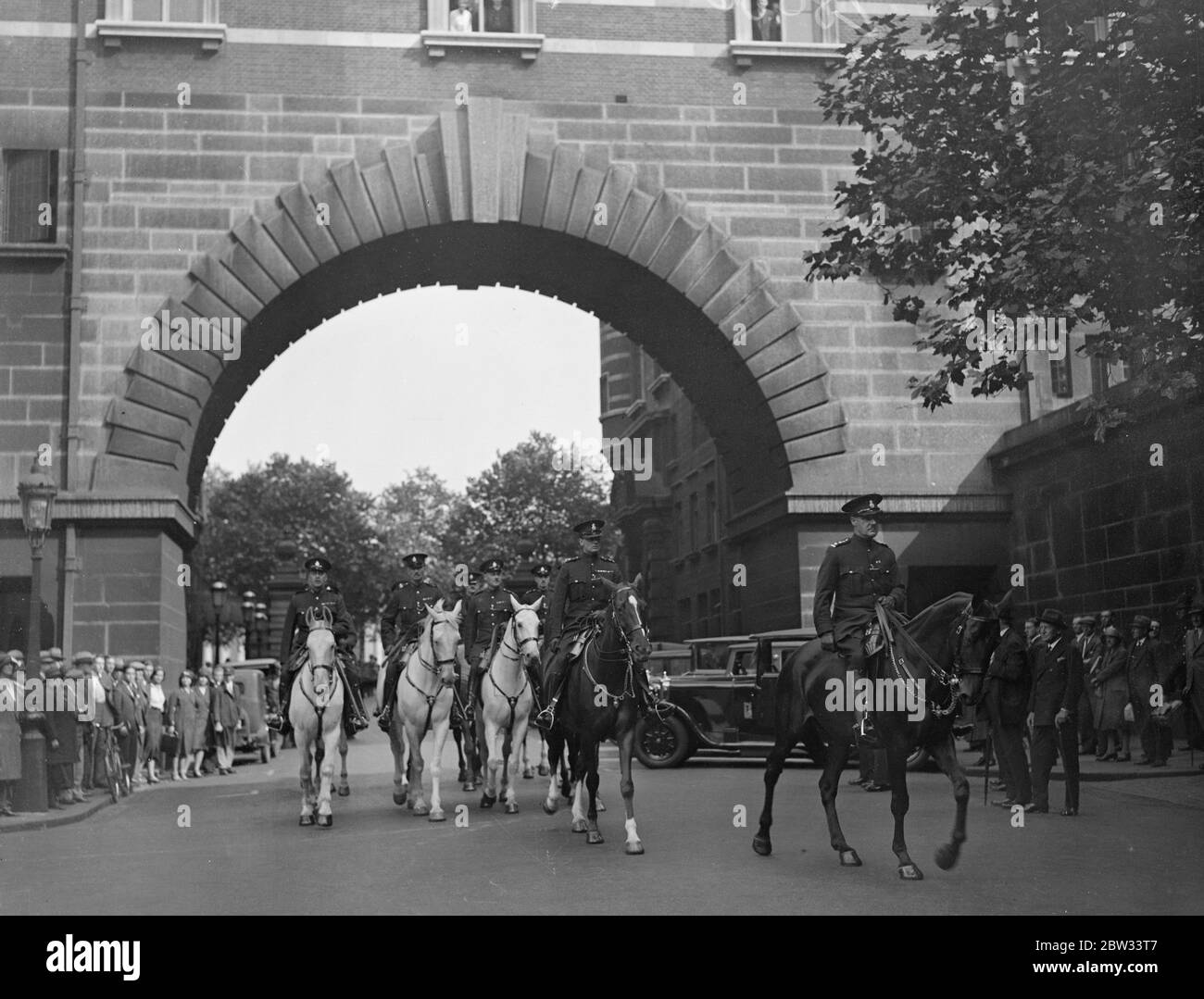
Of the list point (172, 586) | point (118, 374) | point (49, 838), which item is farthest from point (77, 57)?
point (49, 838)

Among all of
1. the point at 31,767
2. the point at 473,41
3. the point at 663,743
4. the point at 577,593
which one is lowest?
the point at 663,743

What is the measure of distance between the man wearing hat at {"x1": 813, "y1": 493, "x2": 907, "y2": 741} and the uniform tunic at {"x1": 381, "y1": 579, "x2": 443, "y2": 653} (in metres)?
6.64

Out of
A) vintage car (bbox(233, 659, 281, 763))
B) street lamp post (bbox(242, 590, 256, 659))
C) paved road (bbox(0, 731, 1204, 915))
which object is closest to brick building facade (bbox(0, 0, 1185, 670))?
vintage car (bbox(233, 659, 281, 763))

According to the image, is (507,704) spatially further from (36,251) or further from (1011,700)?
(36,251)

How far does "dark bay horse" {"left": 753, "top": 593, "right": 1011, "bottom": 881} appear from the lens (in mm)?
10836

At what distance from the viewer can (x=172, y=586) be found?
24.7 m

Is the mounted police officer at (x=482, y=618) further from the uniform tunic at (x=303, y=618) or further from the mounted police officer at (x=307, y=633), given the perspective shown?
the uniform tunic at (x=303, y=618)

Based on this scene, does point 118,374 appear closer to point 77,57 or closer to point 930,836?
point 77,57

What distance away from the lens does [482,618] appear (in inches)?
712

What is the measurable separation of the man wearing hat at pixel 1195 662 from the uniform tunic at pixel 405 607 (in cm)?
932

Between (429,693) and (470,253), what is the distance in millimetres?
13100

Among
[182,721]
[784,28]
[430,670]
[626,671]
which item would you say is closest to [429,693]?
[430,670]

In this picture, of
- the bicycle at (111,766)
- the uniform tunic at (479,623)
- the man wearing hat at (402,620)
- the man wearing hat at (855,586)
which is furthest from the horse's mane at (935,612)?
the bicycle at (111,766)

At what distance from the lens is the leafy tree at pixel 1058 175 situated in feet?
39.3
